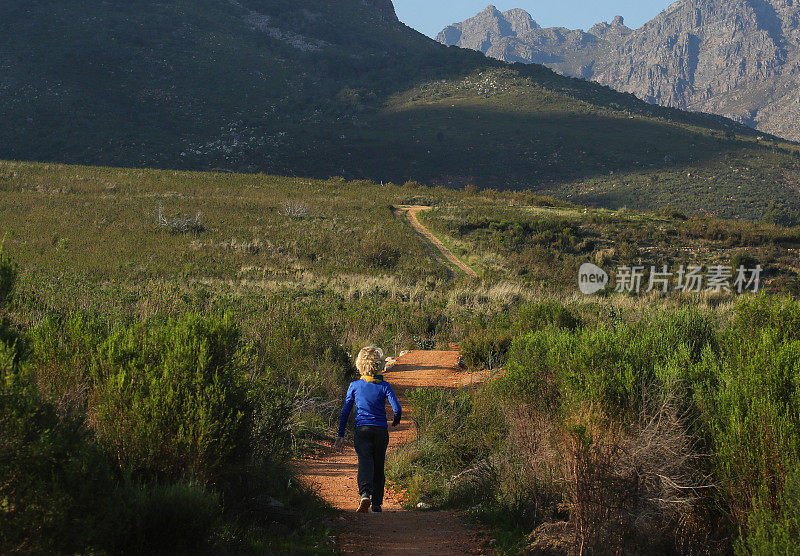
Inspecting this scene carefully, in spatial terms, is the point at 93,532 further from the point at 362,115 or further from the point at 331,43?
the point at 331,43

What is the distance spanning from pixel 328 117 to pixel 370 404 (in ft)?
258

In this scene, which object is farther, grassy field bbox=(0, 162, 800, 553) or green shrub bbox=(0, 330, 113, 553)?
grassy field bbox=(0, 162, 800, 553)

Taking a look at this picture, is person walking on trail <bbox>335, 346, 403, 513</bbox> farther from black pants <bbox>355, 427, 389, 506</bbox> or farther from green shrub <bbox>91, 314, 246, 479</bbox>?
green shrub <bbox>91, 314, 246, 479</bbox>

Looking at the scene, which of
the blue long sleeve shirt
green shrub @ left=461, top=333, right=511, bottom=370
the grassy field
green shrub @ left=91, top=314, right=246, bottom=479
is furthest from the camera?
green shrub @ left=461, top=333, right=511, bottom=370

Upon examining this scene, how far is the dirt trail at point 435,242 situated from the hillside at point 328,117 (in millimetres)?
23686

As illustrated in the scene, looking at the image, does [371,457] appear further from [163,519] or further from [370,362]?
[163,519]

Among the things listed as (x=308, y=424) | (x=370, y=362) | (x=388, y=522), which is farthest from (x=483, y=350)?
(x=388, y=522)

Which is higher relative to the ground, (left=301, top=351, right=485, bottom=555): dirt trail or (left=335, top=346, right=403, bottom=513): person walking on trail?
(left=335, top=346, right=403, bottom=513): person walking on trail

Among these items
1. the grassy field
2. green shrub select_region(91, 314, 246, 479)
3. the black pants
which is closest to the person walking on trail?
the black pants

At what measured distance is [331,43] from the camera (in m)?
106

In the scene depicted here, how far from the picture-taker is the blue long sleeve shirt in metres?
5.88

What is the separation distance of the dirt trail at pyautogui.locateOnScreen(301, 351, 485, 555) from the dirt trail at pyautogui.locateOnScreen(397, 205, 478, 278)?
19202mm

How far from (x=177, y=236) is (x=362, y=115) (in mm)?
57737

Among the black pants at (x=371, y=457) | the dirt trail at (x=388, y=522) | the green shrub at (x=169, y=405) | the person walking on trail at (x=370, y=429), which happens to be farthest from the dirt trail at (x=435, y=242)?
the green shrub at (x=169, y=405)
